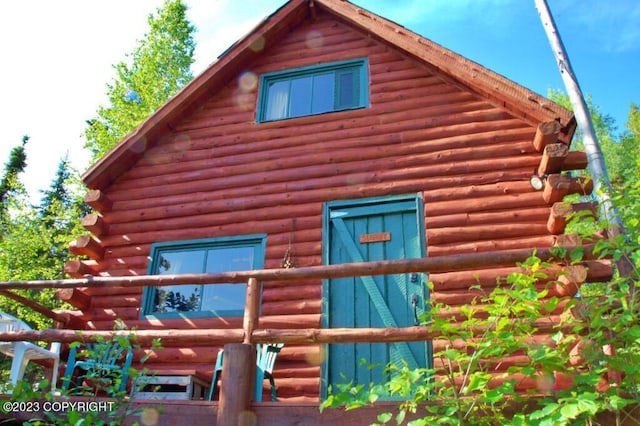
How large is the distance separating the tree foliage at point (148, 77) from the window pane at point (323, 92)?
38.6 feet

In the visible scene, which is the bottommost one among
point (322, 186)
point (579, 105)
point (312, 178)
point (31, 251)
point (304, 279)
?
point (304, 279)

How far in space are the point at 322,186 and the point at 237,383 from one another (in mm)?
3833

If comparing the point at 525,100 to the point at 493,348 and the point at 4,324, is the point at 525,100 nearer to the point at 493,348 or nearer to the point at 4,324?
the point at 493,348

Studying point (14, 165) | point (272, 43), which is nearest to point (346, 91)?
point (272, 43)

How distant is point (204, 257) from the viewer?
24.1ft

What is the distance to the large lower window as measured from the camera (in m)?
6.86

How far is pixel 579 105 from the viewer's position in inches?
274

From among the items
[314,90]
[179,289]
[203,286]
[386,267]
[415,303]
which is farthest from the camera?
[314,90]

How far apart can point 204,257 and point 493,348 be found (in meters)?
5.01

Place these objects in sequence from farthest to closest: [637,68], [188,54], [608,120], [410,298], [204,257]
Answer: [608,120] < [637,68] < [188,54] < [204,257] < [410,298]

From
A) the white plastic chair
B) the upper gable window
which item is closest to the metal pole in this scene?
the upper gable window

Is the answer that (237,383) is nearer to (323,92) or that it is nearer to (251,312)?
(251,312)

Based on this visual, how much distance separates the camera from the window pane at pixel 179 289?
7.07 m

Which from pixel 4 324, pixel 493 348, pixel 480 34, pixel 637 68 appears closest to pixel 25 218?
pixel 4 324
